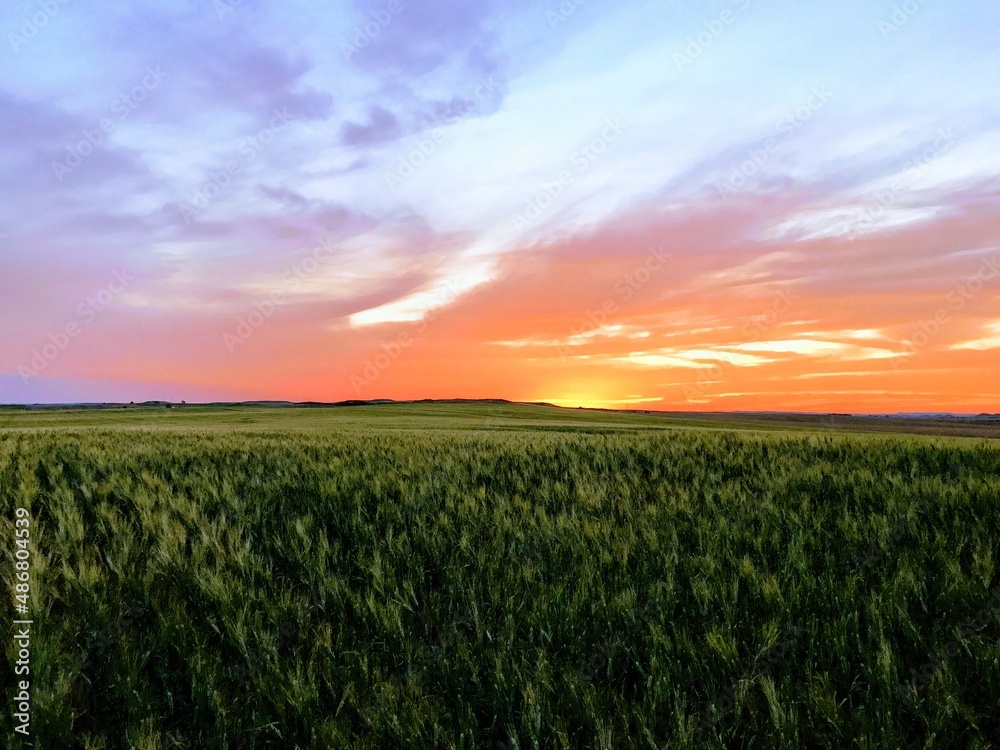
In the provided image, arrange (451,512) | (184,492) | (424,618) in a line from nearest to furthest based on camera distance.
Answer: (424,618)
(451,512)
(184,492)

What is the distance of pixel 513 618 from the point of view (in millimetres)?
2775

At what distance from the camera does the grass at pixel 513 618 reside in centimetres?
218

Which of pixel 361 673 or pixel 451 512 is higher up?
pixel 451 512

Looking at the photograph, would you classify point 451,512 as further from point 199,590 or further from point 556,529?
point 199,590

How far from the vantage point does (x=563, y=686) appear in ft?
7.54

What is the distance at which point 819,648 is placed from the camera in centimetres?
255

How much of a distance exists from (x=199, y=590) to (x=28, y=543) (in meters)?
1.59

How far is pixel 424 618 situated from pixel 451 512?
160 cm

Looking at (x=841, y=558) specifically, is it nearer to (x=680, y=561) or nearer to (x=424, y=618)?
(x=680, y=561)

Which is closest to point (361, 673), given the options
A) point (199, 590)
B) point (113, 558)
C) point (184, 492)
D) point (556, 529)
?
point (199, 590)

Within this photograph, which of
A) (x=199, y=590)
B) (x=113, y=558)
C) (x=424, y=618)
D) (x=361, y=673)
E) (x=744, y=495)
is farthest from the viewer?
(x=744, y=495)

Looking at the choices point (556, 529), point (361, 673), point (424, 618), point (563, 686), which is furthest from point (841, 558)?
point (361, 673)

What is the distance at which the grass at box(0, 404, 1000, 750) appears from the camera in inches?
85.9

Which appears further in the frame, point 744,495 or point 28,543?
point 744,495
